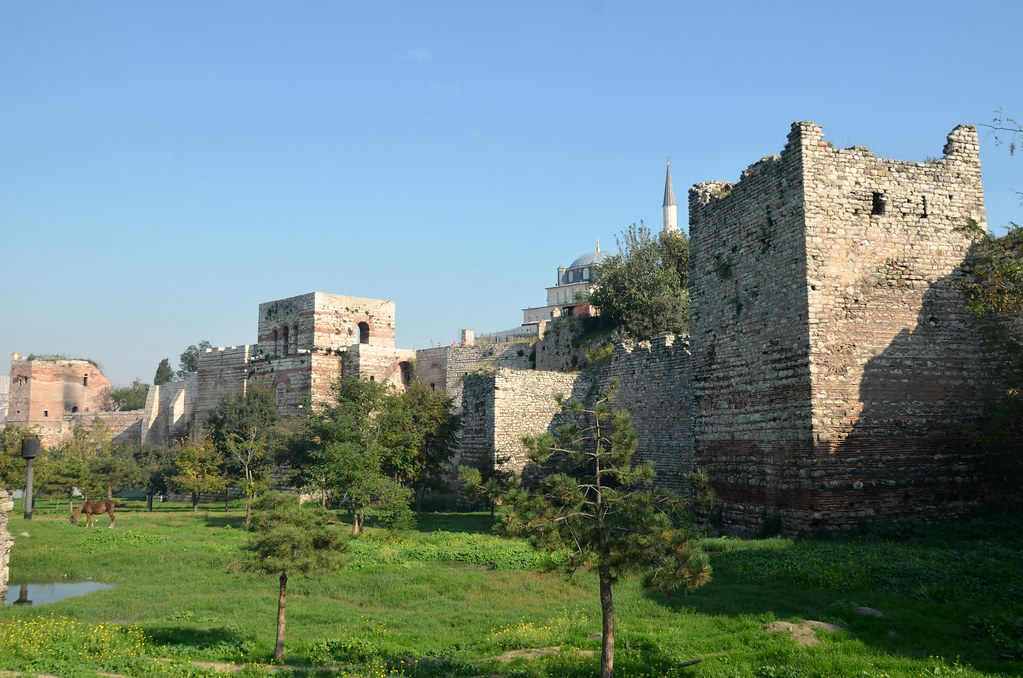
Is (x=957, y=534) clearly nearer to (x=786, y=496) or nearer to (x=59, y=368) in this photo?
(x=786, y=496)

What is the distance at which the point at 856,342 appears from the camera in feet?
39.1

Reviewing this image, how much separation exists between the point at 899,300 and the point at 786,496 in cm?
358

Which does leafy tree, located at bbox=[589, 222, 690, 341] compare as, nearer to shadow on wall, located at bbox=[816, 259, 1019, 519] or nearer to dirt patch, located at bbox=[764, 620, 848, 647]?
shadow on wall, located at bbox=[816, 259, 1019, 519]

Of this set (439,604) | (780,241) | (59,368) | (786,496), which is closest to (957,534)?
(786,496)

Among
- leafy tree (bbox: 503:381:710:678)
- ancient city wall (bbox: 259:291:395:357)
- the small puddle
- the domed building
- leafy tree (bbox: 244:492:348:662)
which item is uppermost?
the domed building

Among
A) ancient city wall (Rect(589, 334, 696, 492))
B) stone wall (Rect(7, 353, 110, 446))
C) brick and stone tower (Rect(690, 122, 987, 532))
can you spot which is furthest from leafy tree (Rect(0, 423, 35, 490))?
brick and stone tower (Rect(690, 122, 987, 532))

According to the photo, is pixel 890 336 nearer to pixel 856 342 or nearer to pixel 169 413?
pixel 856 342

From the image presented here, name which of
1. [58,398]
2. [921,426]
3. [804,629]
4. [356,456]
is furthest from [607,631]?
[58,398]

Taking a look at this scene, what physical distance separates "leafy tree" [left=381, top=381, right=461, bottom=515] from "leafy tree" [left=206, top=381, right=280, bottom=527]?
517 centimetres

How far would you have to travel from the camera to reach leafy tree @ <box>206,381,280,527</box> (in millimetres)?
26406

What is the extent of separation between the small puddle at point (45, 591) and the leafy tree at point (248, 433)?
29.5 feet

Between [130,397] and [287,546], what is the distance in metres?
70.5

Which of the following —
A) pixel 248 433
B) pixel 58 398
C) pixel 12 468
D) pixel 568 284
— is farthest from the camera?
pixel 568 284

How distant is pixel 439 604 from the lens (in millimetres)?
11375
